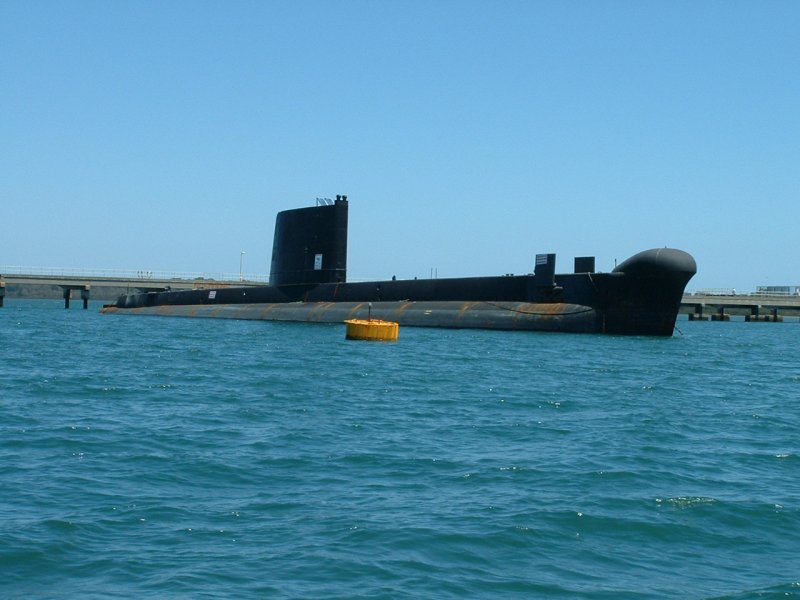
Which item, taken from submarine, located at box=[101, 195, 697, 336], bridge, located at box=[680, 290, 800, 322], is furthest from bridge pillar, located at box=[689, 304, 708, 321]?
submarine, located at box=[101, 195, 697, 336]

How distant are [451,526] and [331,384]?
12394 mm

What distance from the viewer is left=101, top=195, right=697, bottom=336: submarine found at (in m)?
37.7

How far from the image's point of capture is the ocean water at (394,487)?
845cm

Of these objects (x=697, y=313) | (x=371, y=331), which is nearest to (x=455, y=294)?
(x=371, y=331)

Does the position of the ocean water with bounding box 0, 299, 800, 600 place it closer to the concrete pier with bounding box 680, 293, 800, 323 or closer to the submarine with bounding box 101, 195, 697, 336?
the submarine with bounding box 101, 195, 697, 336

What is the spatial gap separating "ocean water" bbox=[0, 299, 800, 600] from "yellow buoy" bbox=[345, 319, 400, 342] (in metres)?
12.9

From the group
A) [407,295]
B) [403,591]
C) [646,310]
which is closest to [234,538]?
[403,591]

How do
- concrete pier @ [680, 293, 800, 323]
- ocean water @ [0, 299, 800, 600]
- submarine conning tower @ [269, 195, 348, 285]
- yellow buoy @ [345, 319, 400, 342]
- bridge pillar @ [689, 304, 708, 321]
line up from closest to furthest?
ocean water @ [0, 299, 800, 600] < yellow buoy @ [345, 319, 400, 342] < submarine conning tower @ [269, 195, 348, 285] < bridge pillar @ [689, 304, 708, 321] < concrete pier @ [680, 293, 800, 323]

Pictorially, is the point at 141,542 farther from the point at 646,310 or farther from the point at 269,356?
the point at 646,310

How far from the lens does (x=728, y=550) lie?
9.41m

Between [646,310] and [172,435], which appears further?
[646,310]

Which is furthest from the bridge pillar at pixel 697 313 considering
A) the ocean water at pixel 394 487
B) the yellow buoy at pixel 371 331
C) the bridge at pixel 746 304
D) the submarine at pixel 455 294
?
the ocean water at pixel 394 487

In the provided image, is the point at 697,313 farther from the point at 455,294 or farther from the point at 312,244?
the point at 312,244

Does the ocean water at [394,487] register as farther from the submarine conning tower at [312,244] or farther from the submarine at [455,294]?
the submarine conning tower at [312,244]
